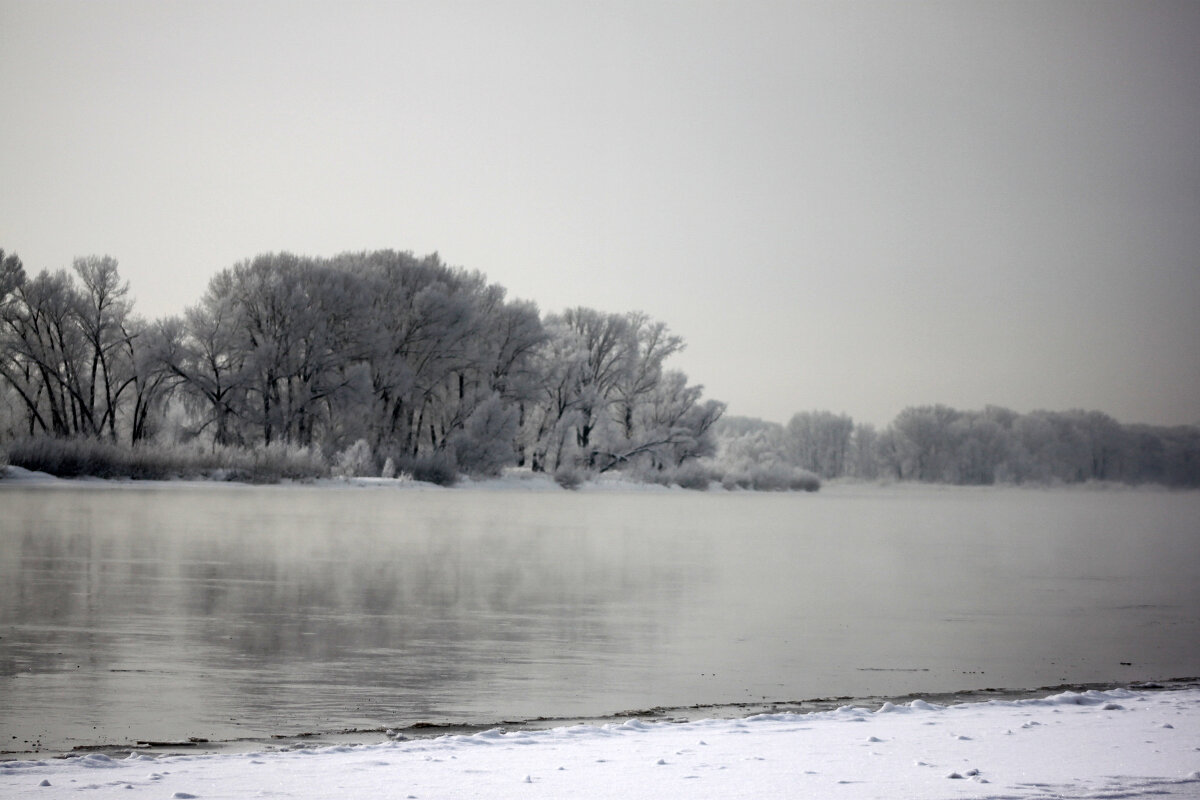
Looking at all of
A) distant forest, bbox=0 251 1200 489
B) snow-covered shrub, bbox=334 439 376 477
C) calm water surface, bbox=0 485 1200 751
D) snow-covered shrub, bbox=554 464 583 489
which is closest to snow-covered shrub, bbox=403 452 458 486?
distant forest, bbox=0 251 1200 489

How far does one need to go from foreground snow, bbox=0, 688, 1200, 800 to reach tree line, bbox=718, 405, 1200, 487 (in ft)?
274

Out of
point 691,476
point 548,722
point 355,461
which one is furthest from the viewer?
point 691,476

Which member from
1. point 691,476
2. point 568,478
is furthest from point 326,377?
point 691,476

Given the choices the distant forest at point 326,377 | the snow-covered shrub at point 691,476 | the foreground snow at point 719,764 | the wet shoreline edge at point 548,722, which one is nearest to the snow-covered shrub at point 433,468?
the distant forest at point 326,377

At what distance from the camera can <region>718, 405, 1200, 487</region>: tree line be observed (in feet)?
305

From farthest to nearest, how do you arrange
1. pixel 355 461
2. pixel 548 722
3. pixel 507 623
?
pixel 355 461 < pixel 507 623 < pixel 548 722

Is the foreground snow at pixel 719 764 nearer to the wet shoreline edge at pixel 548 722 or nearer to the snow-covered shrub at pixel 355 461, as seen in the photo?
the wet shoreline edge at pixel 548 722

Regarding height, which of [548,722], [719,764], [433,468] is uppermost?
[433,468]

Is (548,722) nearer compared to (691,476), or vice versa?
(548,722)

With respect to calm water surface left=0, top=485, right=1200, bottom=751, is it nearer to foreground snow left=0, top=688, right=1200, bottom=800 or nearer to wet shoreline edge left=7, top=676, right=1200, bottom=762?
wet shoreline edge left=7, top=676, right=1200, bottom=762

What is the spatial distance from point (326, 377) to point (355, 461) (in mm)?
5134

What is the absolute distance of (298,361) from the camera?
57875mm

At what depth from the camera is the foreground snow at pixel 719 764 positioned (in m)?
5.58

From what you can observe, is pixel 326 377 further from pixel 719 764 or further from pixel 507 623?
pixel 719 764
